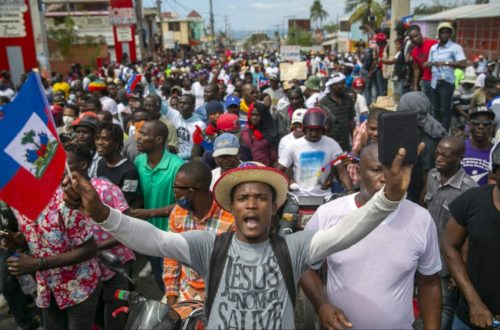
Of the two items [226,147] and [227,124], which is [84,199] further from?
[227,124]

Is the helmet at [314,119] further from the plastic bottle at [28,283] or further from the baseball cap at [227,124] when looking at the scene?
the plastic bottle at [28,283]

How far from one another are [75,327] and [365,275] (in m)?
2.01

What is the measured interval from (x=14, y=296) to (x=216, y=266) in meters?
2.64

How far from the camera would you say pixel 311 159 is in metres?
4.80

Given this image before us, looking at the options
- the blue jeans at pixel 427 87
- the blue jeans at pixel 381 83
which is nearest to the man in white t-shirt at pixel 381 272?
the blue jeans at pixel 427 87

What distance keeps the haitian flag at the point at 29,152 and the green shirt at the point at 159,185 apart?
6.97ft

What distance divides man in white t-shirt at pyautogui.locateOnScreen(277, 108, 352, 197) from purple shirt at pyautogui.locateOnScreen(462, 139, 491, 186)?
111 cm

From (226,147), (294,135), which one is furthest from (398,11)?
(226,147)

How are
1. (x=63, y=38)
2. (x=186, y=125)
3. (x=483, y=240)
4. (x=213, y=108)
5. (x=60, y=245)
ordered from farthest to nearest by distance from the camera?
1. (x=63, y=38)
2. (x=186, y=125)
3. (x=213, y=108)
4. (x=60, y=245)
5. (x=483, y=240)

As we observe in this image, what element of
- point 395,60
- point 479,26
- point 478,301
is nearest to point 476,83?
point 395,60

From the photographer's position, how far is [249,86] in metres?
9.68

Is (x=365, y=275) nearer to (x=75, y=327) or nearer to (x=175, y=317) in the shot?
(x=175, y=317)

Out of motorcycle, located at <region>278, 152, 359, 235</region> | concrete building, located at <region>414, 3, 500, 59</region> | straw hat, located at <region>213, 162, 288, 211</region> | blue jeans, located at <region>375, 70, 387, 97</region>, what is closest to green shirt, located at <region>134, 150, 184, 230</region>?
motorcycle, located at <region>278, 152, 359, 235</region>

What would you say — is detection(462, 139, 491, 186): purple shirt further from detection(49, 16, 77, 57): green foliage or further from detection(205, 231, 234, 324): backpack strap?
detection(49, 16, 77, 57): green foliage
